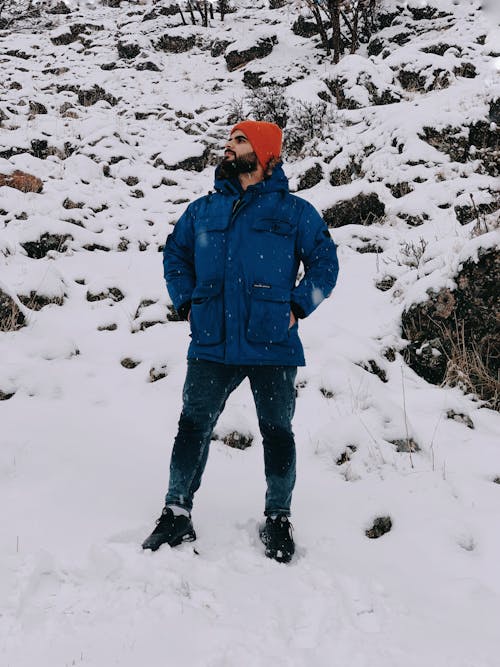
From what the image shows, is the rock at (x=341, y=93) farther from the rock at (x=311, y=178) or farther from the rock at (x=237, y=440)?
the rock at (x=237, y=440)

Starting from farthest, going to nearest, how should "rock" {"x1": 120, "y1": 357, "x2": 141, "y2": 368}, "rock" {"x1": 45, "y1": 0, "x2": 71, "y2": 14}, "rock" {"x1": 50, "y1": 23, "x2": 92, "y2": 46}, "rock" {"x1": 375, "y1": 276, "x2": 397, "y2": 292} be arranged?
"rock" {"x1": 45, "y1": 0, "x2": 71, "y2": 14} → "rock" {"x1": 50, "y1": 23, "x2": 92, "y2": 46} → "rock" {"x1": 375, "y1": 276, "x2": 397, "y2": 292} → "rock" {"x1": 120, "y1": 357, "x2": 141, "y2": 368}

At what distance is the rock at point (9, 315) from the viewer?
4.49 m

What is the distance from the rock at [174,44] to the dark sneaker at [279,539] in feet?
62.3

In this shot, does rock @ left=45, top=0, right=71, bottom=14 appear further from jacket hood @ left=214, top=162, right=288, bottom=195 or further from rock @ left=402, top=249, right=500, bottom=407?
jacket hood @ left=214, top=162, right=288, bottom=195

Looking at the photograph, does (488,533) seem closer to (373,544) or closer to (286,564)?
(373,544)

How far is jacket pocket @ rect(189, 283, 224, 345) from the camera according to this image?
7.71 feet

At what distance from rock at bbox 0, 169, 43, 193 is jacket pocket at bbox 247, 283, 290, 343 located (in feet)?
21.6

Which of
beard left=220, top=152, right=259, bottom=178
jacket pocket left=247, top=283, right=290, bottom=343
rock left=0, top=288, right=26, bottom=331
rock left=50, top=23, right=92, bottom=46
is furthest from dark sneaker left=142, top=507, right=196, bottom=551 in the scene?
rock left=50, top=23, right=92, bottom=46

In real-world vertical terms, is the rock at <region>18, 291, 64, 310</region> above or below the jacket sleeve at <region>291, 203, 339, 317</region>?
below

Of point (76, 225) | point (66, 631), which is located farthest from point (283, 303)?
point (76, 225)

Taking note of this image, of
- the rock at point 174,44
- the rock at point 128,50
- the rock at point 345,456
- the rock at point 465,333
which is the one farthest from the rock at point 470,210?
the rock at point 174,44

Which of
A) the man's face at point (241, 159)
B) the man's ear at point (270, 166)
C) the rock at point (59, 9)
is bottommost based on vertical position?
the man's ear at point (270, 166)

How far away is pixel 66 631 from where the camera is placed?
1789 mm

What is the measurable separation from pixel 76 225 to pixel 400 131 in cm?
563
